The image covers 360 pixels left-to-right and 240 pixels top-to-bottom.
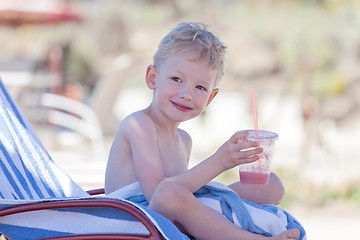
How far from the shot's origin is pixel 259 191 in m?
2.40

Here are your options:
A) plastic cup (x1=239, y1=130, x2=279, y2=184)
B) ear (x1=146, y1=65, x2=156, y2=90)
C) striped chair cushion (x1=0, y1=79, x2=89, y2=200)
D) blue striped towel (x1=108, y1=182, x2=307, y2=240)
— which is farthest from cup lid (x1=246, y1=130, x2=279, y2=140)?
striped chair cushion (x1=0, y1=79, x2=89, y2=200)

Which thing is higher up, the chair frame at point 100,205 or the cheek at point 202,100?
the cheek at point 202,100

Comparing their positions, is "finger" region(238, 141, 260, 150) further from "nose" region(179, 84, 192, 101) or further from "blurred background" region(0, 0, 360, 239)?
"blurred background" region(0, 0, 360, 239)

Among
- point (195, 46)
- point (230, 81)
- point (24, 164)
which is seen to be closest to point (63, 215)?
point (24, 164)

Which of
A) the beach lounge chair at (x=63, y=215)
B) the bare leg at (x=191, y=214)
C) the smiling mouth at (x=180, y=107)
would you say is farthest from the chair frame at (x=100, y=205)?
the smiling mouth at (x=180, y=107)

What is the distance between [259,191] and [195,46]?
594 mm

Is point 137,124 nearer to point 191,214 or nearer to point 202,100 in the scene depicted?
point 202,100

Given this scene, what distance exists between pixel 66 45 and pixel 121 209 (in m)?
15.3

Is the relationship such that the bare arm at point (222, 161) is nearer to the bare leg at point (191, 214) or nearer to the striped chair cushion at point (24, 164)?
the bare leg at point (191, 214)

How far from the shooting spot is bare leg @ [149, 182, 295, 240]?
6.54ft

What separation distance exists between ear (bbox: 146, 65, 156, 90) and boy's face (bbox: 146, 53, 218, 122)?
1.8 inches

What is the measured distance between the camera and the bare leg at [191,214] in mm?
1992

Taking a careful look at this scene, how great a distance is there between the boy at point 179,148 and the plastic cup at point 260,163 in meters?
0.03

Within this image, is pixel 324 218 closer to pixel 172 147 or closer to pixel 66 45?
pixel 172 147
